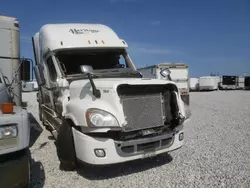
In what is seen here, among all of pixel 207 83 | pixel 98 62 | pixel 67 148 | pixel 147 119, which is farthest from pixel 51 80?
pixel 207 83

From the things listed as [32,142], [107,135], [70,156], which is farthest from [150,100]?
[32,142]

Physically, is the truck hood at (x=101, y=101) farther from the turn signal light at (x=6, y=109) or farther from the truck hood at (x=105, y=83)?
the turn signal light at (x=6, y=109)

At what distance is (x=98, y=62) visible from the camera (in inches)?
253

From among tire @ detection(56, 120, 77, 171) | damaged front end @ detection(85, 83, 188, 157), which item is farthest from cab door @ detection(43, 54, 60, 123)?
damaged front end @ detection(85, 83, 188, 157)

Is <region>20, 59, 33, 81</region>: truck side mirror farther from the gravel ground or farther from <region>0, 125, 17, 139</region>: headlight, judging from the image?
<region>0, 125, 17, 139</region>: headlight

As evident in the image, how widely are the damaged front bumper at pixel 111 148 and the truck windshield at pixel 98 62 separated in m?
1.69

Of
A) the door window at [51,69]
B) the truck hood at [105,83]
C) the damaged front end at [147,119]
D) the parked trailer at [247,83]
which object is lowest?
the parked trailer at [247,83]

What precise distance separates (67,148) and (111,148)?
2.92 ft

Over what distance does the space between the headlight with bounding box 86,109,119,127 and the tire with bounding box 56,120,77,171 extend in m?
0.73

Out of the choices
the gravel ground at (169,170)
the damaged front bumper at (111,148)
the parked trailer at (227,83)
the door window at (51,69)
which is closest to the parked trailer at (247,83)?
the parked trailer at (227,83)

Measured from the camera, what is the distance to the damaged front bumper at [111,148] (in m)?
4.08

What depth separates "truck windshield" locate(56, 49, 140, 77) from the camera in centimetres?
570

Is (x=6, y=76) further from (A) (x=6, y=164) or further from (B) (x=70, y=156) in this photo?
(A) (x=6, y=164)

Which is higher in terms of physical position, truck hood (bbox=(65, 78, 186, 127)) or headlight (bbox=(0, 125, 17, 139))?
truck hood (bbox=(65, 78, 186, 127))
